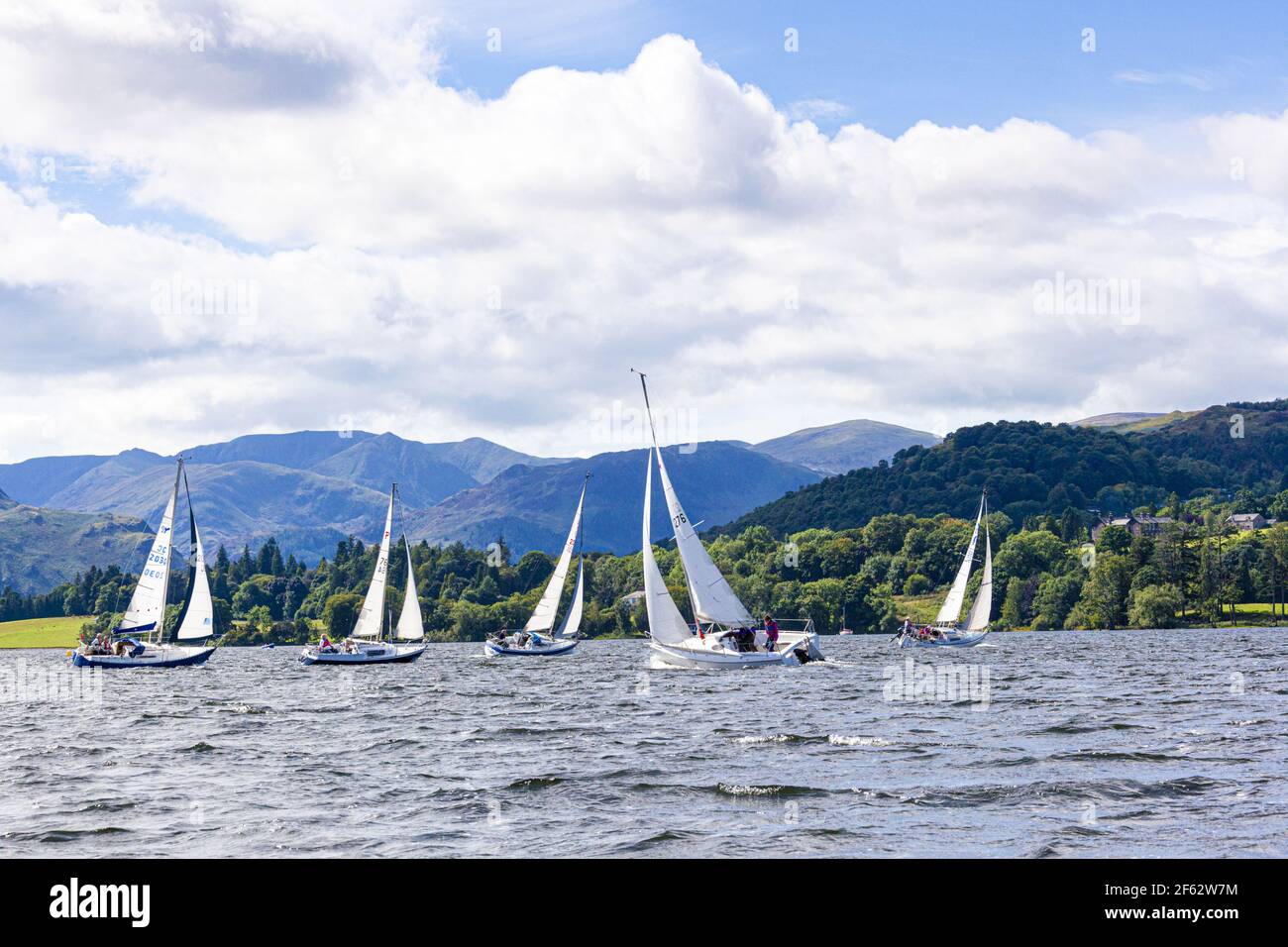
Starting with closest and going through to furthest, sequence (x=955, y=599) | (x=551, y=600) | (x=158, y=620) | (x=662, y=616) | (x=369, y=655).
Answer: (x=662, y=616), (x=158, y=620), (x=369, y=655), (x=955, y=599), (x=551, y=600)

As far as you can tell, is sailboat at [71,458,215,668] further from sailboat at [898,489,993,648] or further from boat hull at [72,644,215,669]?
sailboat at [898,489,993,648]

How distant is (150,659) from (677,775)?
102 metres

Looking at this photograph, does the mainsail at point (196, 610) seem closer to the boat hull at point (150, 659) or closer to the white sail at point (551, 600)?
the boat hull at point (150, 659)

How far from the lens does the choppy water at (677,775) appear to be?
990 inches

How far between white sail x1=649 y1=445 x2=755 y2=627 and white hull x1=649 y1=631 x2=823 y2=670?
1.74 m

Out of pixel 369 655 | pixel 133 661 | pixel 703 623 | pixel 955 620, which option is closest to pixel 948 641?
pixel 955 620

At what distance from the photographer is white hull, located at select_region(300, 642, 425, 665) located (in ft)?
424

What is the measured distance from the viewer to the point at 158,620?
395ft

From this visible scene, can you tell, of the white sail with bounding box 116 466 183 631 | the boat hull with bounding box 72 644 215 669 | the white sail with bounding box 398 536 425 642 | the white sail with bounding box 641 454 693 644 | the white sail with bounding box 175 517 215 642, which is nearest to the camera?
the white sail with bounding box 641 454 693 644

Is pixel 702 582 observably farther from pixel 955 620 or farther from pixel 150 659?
pixel 955 620

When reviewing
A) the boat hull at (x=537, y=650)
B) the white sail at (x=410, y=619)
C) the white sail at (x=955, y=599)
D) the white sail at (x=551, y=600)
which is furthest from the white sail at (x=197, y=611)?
the white sail at (x=955, y=599)

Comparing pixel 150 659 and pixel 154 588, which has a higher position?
pixel 154 588

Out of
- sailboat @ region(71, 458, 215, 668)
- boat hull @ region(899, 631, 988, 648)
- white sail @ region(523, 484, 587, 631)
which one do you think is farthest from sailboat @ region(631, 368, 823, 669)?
boat hull @ region(899, 631, 988, 648)

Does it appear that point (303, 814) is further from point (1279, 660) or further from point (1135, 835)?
point (1279, 660)
